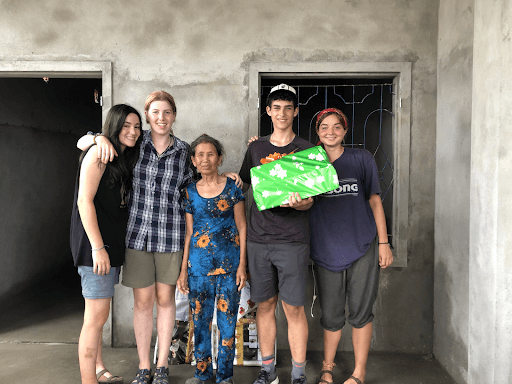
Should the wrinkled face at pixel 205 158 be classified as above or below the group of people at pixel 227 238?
above

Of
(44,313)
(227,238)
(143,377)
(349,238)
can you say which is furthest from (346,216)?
(44,313)

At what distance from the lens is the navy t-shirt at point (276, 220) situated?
2.31m

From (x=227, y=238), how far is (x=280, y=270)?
39 cm

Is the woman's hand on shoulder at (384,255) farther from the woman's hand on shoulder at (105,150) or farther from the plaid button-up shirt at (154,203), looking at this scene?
the woman's hand on shoulder at (105,150)

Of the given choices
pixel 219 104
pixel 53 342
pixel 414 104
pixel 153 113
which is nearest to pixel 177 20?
pixel 219 104

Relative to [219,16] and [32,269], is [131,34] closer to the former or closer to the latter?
[219,16]

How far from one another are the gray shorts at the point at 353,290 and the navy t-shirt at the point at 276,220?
337 mm

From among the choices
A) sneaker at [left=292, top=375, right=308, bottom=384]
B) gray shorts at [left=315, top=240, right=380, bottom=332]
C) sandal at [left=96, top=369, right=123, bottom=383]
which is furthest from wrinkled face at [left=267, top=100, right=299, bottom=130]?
sandal at [left=96, top=369, right=123, bottom=383]

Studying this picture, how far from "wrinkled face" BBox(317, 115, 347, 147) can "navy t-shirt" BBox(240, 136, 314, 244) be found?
12 cm

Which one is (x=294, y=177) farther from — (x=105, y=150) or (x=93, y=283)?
(x=93, y=283)

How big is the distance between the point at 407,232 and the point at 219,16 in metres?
2.37

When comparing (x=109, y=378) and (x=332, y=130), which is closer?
(x=332, y=130)

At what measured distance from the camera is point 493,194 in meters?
2.00

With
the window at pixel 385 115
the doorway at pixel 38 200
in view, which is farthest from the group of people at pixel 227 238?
the doorway at pixel 38 200
